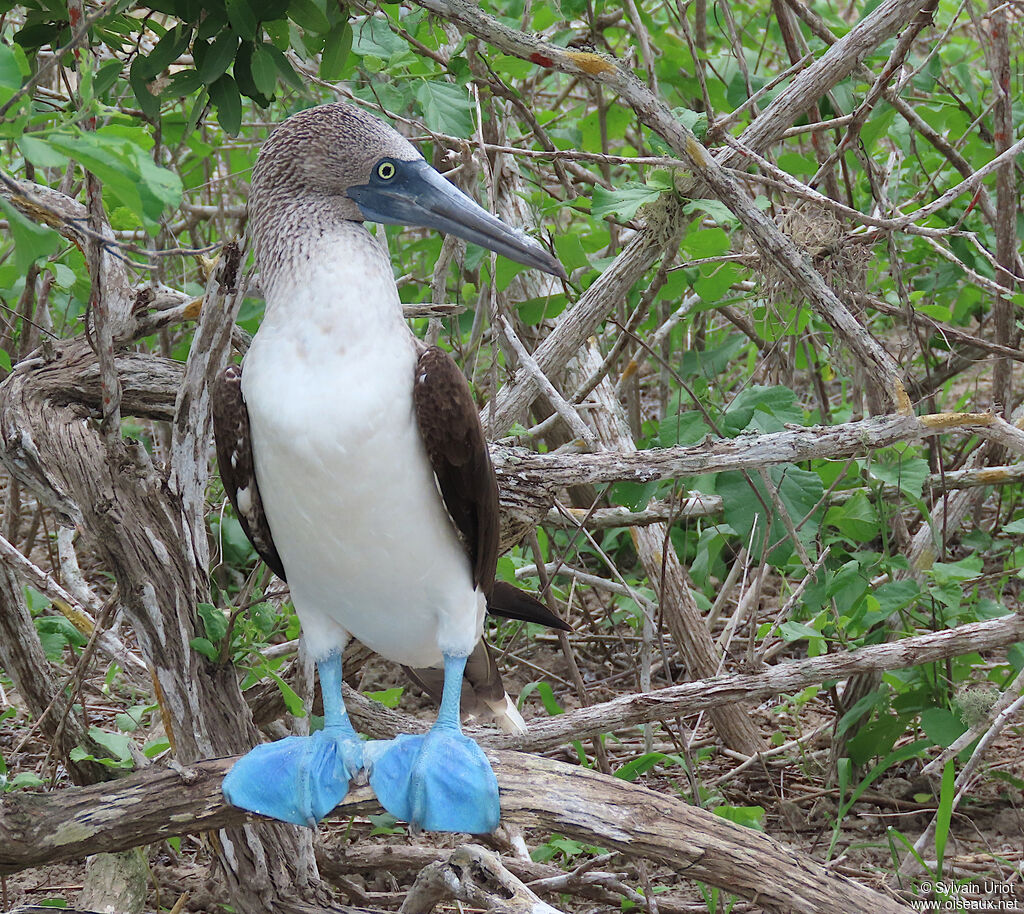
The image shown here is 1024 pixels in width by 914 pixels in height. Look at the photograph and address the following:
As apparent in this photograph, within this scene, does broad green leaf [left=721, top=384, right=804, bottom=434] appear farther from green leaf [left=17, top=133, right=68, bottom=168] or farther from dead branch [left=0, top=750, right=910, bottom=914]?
green leaf [left=17, top=133, right=68, bottom=168]

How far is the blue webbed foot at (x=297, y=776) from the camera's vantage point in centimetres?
231

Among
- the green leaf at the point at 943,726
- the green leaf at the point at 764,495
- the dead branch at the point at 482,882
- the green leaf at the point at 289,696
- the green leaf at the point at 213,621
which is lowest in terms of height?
the green leaf at the point at 943,726

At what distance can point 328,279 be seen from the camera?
7.43 ft

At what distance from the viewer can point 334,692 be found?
2.72 metres

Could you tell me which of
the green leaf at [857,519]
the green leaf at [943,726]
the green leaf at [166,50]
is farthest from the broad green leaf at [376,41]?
the green leaf at [943,726]

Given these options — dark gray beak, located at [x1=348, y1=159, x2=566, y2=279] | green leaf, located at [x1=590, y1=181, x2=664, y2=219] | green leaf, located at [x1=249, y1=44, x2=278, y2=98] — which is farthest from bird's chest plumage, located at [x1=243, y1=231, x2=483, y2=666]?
green leaf, located at [x1=590, y1=181, x2=664, y2=219]

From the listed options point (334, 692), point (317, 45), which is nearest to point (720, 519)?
point (334, 692)

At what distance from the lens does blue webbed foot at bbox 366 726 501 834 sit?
2.34m

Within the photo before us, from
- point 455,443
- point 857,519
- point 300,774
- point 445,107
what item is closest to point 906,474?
point 857,519

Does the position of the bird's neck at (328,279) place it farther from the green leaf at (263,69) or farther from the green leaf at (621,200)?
the green leaf at (621,200)

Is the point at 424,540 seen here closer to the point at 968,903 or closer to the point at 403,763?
the point at 403,763

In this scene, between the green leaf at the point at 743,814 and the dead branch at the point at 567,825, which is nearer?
the dead branch at the point at 567,825

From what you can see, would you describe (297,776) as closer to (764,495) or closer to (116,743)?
(116,743)

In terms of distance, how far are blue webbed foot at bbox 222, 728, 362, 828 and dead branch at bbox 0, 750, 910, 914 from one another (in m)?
0.07
